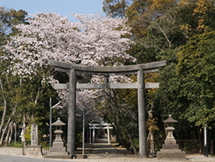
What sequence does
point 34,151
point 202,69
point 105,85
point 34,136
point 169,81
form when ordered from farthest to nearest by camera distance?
1. point 169,81
2. point 34,136
3. point 34,151
4. point 202,69
5. point 105,85

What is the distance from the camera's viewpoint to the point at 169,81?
82.6 feet

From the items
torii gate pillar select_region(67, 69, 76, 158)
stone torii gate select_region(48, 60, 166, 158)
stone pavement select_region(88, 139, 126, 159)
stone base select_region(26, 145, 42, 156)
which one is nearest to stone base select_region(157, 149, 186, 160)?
stone torii gate select_region(48, 60, 166, 158)

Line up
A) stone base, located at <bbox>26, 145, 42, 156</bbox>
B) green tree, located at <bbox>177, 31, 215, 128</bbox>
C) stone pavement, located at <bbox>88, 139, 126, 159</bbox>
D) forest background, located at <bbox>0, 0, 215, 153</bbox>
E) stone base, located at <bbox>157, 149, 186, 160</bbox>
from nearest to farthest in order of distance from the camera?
stone base, located at <bbox>157, 149, 186, 160</bbox>, green tree, located at <bbox>177, 31, 215, 128</bbox>, forest background, located at <bbox>0, 0, 215, 153</bbox>, stone base, located at <bbox>26, 145, 42, 156</bbox>, stone pavement, located at <bbox>88, 139, 126, 159</bbox>

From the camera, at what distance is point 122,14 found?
43.2m

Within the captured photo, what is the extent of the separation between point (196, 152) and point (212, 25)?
38.7 feet

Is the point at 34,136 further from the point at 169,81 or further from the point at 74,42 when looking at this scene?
the point at 169,81

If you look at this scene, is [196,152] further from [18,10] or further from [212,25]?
[18,10]

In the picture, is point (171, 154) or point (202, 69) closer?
point (171, 154)

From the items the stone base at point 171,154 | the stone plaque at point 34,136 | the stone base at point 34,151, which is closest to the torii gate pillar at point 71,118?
the stone base at point 34,151

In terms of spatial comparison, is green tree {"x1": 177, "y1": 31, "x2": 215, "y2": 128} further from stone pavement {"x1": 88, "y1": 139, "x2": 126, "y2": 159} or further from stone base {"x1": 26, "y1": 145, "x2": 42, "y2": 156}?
stone base {"x1": 26, "y1": 145, "x2": 42, "y2": 156}

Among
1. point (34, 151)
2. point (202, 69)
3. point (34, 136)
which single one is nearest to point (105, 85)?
point (202, 69)

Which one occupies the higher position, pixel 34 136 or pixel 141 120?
pixel 141 120

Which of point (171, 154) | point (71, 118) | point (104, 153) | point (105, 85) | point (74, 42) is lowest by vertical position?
point (104, 153)

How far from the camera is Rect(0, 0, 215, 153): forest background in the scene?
68.5ft
